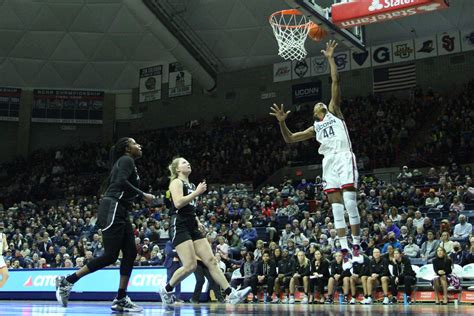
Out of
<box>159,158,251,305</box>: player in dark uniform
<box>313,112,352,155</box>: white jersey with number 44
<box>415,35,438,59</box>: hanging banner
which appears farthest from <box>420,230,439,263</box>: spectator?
<box>415,35,438,59</box>: hanging banner

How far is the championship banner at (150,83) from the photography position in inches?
1502

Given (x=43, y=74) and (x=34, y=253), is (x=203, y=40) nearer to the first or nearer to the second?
(x=43, y=74)

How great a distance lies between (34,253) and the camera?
71.5 feet

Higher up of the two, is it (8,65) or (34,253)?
(8,65)

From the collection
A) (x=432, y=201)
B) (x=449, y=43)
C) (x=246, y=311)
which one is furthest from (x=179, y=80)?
(x=246, y=311)

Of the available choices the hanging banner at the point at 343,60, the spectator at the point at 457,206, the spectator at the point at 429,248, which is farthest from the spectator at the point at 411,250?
the hanging banner at the point at 343,60

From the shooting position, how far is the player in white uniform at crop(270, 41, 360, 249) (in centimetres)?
777

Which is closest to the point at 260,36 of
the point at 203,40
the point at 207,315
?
the point at 203,40

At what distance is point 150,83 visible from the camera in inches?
1515

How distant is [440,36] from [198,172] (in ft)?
48.0

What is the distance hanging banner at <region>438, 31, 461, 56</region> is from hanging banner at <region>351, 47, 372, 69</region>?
3706mm

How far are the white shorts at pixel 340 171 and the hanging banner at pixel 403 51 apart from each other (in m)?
25.0

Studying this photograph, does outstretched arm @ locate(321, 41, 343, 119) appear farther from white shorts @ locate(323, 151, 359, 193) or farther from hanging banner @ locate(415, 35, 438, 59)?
hanging banner @ locate(415, 35, 438, 59)

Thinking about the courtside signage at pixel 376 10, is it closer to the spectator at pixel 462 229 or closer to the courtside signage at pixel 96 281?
the spectator at pixel 462 229
